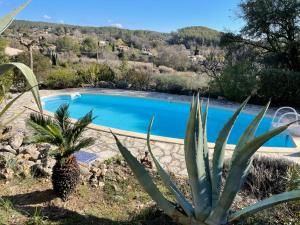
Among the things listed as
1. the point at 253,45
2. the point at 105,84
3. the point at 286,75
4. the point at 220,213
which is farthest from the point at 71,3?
the point at 220,213

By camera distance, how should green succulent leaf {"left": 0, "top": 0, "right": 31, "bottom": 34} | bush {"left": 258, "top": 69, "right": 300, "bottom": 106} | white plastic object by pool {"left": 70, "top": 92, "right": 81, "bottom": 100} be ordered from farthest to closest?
white plastic object by pool {"left": 70, "top": 92, "right": 81, "bottom": 100} < bush {"left": 258, "top": 69, "right": 300, "bottom": 106} < green succulent leaf {"left": 0, "top": 0, "right": 31, "bottom": 34}

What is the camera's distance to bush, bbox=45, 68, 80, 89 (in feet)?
50.0

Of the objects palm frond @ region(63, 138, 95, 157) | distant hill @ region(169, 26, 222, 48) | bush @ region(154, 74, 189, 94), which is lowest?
palm frond @ region(63, 138, 95, 157)

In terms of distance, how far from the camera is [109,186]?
15.9 ft

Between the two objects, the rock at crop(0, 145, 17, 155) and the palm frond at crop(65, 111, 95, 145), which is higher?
the palm frond at crop(65, 111, 95, 145)

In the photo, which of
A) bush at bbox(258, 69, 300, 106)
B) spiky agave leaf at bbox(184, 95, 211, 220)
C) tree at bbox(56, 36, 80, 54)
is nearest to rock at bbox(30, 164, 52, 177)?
spiky agave leaf at bbox(184, 95, 211, 220)

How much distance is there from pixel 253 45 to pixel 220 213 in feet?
52.9

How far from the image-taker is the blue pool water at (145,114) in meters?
11.0

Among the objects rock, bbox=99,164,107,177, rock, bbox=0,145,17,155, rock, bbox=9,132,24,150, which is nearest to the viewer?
rock, bbox=99,164,107,177

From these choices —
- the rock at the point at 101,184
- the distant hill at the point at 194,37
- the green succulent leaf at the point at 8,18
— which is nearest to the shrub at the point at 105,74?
the rock at the point at 101,184

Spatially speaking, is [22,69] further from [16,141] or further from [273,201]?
[16,141]

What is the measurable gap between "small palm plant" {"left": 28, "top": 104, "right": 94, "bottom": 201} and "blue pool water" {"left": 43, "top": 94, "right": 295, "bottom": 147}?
6.33 m

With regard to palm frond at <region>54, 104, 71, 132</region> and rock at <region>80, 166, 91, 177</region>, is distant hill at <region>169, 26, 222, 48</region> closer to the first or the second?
rock at <region>80, 166, 91, 177</region>

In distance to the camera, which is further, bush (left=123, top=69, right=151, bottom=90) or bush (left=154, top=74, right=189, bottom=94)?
bush (left=123, top=69, right=151, bottom=90)
